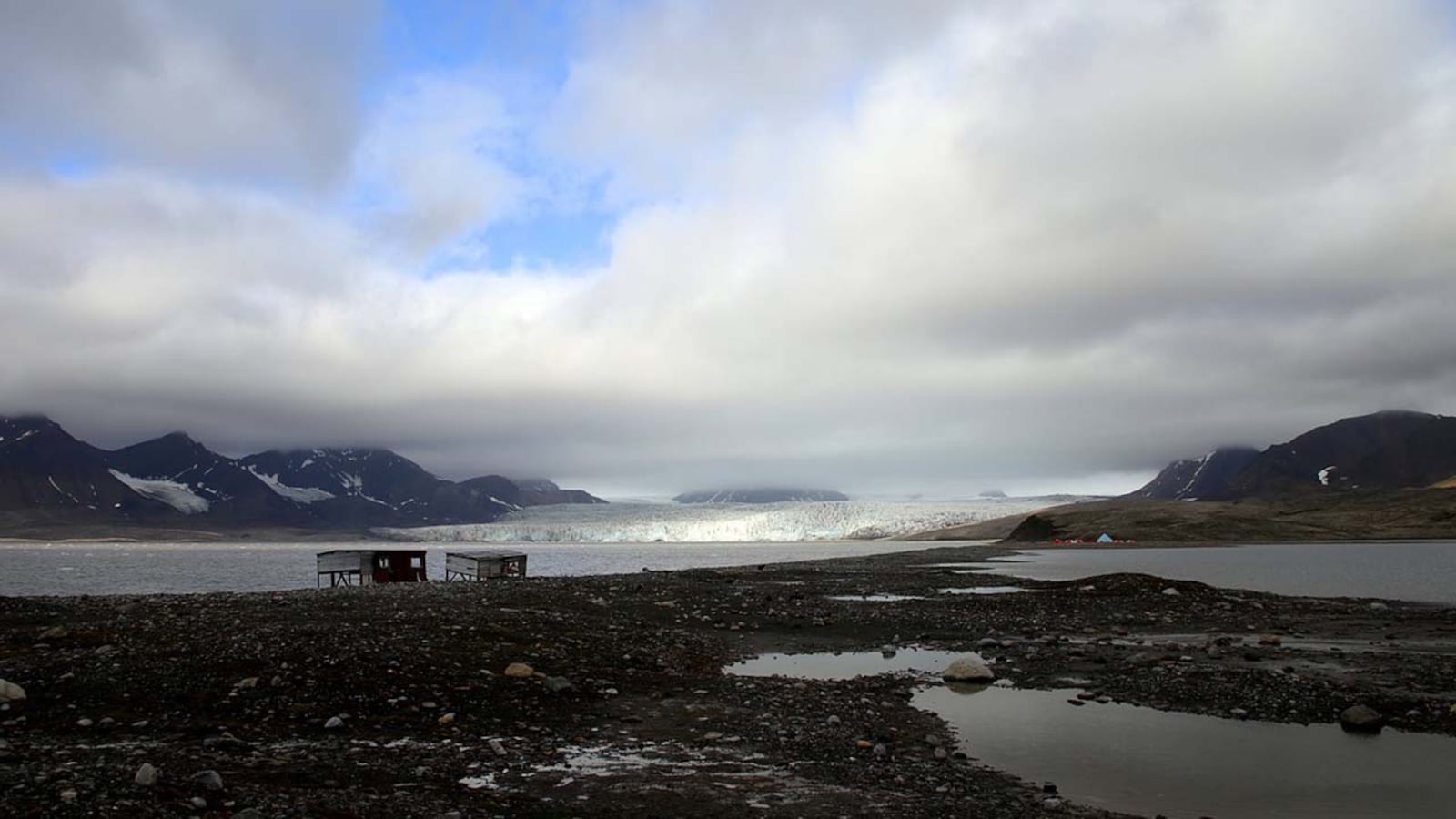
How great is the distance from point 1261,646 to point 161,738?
21.7 meters

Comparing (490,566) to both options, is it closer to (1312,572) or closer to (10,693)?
(10,693)

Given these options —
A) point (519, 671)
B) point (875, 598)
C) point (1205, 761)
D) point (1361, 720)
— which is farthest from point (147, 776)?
point (875, 598)

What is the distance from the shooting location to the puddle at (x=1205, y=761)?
923 centimetres

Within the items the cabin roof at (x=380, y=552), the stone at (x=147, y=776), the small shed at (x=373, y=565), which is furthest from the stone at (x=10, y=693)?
the small shed at (x=373, y=565)

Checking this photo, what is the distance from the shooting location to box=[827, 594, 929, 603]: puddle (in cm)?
3466

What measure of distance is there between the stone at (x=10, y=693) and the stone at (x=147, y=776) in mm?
5031

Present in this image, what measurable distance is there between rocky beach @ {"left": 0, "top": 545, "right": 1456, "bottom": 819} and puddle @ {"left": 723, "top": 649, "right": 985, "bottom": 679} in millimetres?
573

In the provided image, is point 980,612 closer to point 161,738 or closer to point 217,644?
point 217,644

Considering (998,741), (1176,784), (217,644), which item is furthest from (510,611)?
(1176,784)

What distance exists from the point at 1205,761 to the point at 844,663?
355 inches

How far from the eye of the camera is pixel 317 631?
16641 millimetres

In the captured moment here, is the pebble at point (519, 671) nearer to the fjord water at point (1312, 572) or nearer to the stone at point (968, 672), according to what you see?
the stone at point (968, 672)

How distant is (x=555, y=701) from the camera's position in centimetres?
1381

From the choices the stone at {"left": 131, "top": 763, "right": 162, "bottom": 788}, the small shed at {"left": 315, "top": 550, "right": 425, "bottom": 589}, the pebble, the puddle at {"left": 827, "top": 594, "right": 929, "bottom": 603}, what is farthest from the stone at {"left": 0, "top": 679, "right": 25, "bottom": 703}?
the small shed at {"left": 315, "top": 550, "right": 425, "bottom": 589}
